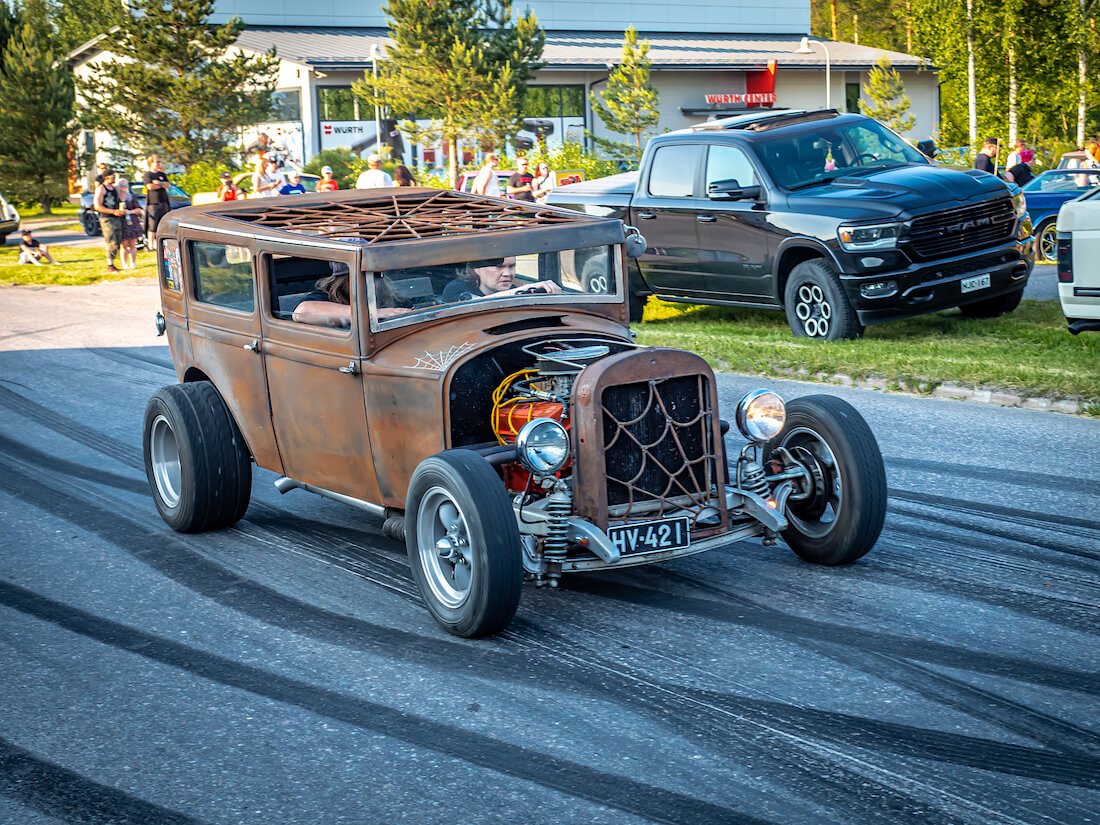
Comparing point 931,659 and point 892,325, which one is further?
point 892,325

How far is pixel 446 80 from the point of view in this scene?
1519 inches

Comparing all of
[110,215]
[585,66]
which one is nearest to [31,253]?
[110,215]

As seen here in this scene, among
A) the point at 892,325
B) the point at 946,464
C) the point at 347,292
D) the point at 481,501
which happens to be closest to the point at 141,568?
the point at 347,292

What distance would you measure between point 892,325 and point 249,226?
8164 millimetres

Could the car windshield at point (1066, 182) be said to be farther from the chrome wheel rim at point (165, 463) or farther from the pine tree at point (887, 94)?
the pine tree at point (887, 94)

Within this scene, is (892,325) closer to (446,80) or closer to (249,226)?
(249,226)

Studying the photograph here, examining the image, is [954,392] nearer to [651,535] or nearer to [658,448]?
[658,448]

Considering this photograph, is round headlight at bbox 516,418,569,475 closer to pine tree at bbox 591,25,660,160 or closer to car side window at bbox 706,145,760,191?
car side window at bbox 706,145,760,191

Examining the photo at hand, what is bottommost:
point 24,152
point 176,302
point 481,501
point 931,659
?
point 931,659

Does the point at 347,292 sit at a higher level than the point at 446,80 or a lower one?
lower

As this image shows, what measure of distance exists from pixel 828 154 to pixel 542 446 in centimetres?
852

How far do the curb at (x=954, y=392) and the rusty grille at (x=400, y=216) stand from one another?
14.5 ft

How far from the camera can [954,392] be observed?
9.93m

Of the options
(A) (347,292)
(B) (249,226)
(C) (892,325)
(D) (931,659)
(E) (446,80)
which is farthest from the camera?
(E) (446,80)
